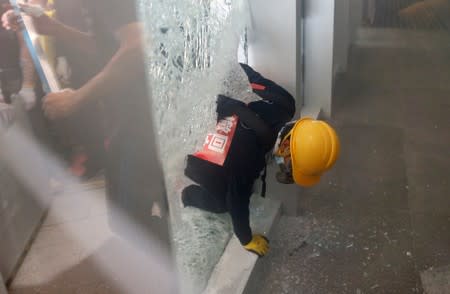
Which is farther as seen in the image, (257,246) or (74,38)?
(257,246)

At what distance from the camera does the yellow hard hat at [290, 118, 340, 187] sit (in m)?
1.28

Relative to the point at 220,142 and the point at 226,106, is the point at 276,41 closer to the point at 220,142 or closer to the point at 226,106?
the point at 226,106

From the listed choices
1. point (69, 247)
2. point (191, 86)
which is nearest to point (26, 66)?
point (69, 247)

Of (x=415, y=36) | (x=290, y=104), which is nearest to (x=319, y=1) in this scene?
(x=415, y=36)

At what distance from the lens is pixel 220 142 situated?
125cm

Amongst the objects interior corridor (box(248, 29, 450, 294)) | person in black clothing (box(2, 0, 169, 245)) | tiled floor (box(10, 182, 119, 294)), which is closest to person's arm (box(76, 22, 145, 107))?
person in black clothing (box(2, 0, 169, 245))

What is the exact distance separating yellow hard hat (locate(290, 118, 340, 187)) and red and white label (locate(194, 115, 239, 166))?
0.63 feet

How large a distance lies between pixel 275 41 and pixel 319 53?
107cm

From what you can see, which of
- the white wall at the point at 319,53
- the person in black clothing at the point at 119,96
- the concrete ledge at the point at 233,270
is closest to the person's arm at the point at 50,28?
the person in black clothing at the point at 119,96

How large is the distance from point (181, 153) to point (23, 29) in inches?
23.6

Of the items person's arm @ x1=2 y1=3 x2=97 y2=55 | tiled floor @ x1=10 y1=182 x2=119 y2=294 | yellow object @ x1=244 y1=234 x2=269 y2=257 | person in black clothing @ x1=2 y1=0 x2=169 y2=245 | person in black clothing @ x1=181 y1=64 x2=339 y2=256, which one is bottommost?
yellow object @ x1=244 y1=234 x2=269 y2=257

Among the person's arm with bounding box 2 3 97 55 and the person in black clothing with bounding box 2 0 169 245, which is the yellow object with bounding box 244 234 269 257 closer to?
the person in black clothing with bounding box 2 0 169 245

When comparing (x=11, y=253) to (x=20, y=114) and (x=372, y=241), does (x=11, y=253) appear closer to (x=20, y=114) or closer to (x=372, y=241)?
(x=20, y=114)

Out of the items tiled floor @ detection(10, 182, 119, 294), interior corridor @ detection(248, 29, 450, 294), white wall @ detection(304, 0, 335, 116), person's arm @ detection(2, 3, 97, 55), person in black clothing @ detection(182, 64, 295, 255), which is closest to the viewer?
person's arm @ detection(2, 3, 97, 55)
